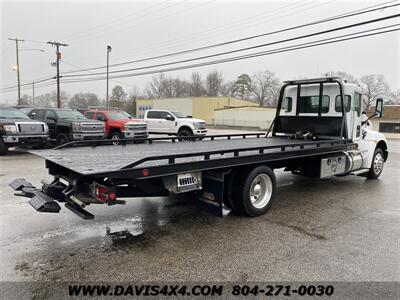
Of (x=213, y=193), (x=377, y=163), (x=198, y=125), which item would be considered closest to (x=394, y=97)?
(x=198, y=125)

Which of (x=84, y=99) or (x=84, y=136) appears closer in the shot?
(x=84, y=136)

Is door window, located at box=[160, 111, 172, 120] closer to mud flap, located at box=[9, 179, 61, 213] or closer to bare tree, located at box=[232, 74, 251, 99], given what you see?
mud flap, located at box=[9, 179, 61, 213]

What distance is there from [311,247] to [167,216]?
2.41 m

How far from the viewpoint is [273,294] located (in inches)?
128

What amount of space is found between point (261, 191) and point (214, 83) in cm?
8048

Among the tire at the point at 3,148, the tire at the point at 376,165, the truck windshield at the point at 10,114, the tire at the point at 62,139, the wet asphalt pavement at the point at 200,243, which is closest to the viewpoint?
the wet asphalt pavement at the point at 200,243

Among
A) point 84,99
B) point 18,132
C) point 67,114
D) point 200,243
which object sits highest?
point 84,99

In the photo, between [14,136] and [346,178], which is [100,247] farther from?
[14,136]

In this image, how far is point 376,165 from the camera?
350 inches

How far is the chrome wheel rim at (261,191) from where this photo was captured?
18.4 feet

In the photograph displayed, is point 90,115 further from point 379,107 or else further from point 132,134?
point 379,107

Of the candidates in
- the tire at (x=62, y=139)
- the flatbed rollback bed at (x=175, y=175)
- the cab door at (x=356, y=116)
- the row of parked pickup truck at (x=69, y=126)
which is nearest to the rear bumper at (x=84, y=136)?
the row of parked pickup truck at (x=69, y=126)

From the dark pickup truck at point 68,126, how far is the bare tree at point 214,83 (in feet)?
229

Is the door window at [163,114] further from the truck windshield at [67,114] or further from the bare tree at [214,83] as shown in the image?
the bare tree at [214,83]
